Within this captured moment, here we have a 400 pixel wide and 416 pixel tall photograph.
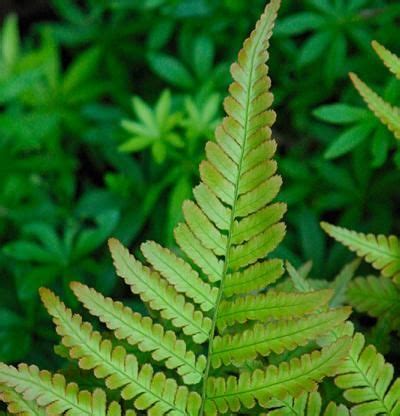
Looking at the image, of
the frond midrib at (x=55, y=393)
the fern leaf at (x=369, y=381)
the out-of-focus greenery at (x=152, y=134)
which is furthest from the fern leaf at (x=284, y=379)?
the out-of-focus greenery at (x=152, y=134)

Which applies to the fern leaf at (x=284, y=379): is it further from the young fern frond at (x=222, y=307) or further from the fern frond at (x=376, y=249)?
the fern frond at (x=376, y=249)

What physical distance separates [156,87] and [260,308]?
1.82m

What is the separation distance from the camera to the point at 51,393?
1099mm

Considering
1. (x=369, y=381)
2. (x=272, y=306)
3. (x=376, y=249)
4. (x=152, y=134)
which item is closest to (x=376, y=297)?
(x=376, y=249)

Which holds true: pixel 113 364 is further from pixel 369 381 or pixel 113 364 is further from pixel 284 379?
pixel 369 381

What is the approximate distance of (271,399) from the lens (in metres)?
1.14

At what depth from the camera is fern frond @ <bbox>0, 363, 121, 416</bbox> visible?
1.09 meters

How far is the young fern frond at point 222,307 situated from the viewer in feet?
3.48

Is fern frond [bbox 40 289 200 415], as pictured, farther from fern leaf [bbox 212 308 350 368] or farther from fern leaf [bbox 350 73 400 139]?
fern leaf [bbox 350 73 400 139]

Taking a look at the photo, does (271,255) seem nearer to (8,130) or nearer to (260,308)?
(260,308)

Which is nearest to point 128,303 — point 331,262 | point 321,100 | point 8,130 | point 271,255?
point 271,255

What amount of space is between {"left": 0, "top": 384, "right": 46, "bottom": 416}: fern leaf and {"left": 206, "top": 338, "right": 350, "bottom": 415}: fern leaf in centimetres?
30

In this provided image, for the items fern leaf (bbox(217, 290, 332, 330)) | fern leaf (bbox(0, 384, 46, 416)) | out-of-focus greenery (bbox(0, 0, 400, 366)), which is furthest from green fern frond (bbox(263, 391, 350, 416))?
out-of-focus greenery (bbox(0, 0, 400, 366))

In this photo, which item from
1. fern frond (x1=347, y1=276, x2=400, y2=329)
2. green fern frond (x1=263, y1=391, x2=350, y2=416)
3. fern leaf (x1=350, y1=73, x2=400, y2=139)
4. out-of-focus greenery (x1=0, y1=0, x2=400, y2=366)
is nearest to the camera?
green fern frond (x1=263, y1=391, x2=350, y2=416)
